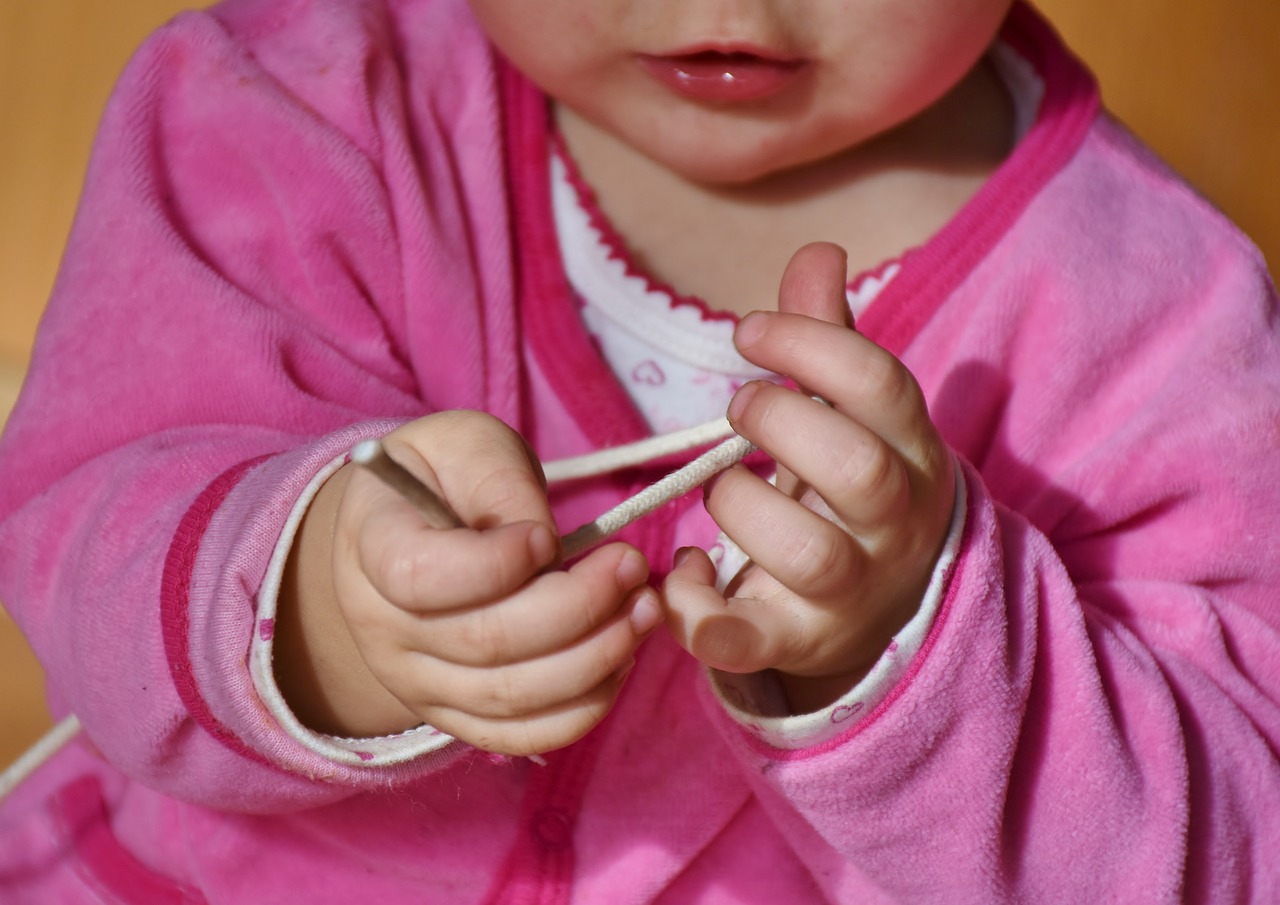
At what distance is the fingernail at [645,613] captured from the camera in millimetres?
343

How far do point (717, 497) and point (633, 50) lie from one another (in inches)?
6.7

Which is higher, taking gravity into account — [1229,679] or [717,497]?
[717,497]

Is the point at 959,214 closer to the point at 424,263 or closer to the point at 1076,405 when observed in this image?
the point at 1076,405

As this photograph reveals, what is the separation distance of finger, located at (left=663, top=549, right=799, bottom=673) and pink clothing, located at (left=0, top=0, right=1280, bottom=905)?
0.05 metres

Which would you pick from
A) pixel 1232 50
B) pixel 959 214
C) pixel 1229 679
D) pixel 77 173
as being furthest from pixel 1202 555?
pixel 77 173

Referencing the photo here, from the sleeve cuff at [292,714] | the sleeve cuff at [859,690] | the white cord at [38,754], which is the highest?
the sleeve cuff at [292,714]

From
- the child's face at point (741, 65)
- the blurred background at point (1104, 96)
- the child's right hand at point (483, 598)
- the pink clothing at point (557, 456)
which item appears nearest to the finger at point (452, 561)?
the child's right hand at point (483, 598)

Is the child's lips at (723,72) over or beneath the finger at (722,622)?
over

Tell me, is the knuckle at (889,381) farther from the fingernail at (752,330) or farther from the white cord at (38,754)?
the white cord at (38,754)

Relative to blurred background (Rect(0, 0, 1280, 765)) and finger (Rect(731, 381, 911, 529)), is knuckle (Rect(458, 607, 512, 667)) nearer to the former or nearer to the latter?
finger (Rect(731, 381, 911, 529))

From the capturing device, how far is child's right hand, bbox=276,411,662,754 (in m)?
0.32

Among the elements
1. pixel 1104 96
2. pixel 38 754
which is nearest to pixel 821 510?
pixel 38 754

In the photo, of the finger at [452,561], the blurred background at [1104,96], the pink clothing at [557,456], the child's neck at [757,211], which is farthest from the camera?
the blurred background at [1104,96]

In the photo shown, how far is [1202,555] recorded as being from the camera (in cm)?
50
